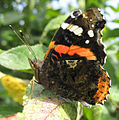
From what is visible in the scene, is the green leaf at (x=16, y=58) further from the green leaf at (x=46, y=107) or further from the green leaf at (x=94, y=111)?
the green leaf at (x=94, y=111)

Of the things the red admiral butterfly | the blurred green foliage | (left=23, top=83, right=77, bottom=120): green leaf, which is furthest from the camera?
the blurred green foliage

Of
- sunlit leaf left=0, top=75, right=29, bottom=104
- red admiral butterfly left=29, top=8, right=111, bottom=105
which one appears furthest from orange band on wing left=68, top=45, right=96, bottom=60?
sunlit leaf left=0, top=75, right=29, bottom=104

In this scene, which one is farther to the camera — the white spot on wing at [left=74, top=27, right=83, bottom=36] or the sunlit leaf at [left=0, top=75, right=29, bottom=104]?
the sunlit leaf at [left=0, top=75, right=29, bottom=104]

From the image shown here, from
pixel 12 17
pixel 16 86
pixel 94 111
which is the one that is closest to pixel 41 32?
pixel 12 17

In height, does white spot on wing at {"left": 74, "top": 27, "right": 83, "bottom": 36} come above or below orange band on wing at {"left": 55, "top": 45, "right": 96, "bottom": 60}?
above

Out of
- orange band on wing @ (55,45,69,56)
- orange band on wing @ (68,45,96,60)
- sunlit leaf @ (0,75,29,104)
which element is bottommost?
sunlit leaf @ (0,75,29,104)

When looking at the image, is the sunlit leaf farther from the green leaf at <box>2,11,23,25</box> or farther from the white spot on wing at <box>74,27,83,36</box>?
the green leaf at <box>2,11,23,25</box>

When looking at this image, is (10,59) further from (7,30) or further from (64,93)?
(7,30)

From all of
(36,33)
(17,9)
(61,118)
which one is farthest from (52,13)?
(61,118)
